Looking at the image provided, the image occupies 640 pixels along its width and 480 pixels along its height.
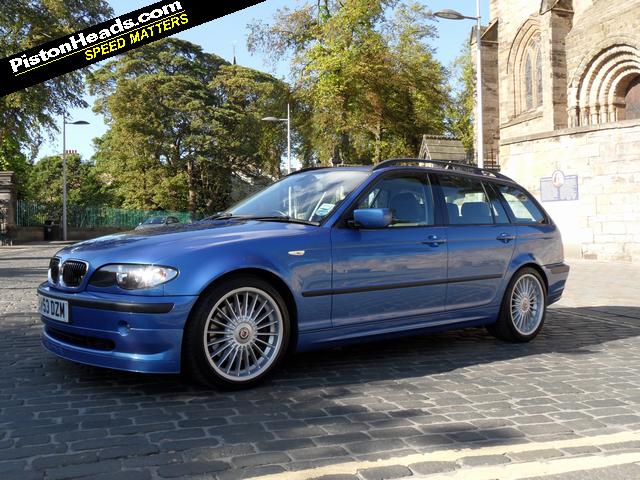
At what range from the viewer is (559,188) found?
1725 cm

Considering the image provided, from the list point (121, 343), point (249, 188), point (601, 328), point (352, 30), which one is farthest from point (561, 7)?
point (249, 188)

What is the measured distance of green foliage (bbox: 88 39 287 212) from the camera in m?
47.9

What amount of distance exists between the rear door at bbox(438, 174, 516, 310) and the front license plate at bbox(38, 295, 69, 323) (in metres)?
→ 3.09

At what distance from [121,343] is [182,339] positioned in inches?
15.0

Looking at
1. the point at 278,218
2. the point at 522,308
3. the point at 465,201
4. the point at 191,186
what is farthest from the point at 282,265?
the point at 191,186

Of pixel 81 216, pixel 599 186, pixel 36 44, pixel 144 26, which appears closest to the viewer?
pixel 144 26

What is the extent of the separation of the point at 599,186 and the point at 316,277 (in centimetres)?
1353

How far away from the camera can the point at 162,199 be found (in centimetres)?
4938

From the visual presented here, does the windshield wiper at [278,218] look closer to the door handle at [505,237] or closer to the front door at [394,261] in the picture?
the front door at [394,261]

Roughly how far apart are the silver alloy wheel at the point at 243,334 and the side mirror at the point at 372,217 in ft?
3.09

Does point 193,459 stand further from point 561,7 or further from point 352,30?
point 352,30

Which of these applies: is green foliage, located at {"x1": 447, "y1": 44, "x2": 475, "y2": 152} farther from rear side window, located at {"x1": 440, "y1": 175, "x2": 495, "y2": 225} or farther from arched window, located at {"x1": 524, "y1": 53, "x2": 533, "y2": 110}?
rear side window, located at {"x1": 440, "y1": 175, "x2": 495, "y2": 225}

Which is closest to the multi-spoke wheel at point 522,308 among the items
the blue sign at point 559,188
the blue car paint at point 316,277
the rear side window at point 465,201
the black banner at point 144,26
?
the blue car paint at point 316,277

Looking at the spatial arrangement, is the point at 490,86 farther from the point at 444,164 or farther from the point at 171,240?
the point at 171,240
